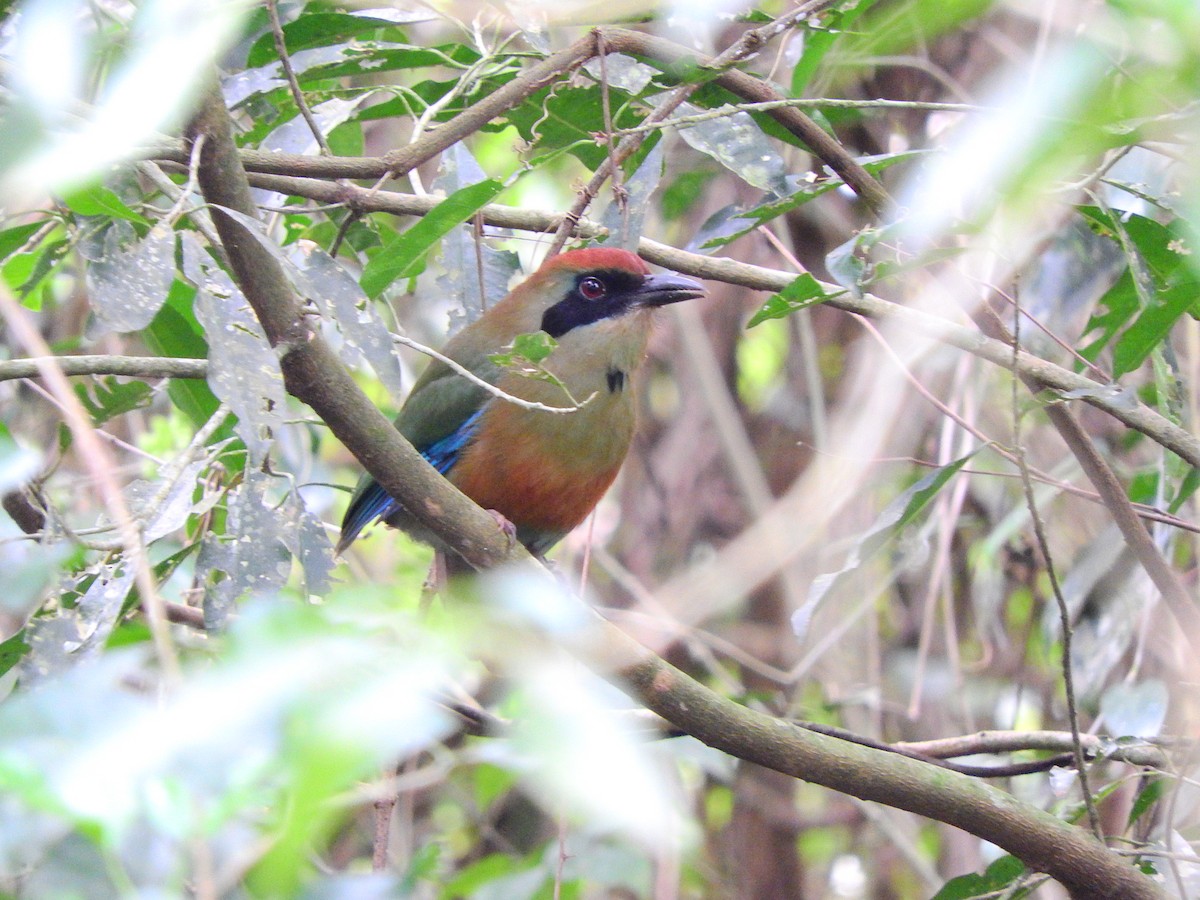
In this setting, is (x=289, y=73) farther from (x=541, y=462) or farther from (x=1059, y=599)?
(x=1059, y=599)

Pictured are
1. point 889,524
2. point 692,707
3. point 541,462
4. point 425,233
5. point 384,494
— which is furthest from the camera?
point 384,494

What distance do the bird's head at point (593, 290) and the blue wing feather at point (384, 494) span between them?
351mm

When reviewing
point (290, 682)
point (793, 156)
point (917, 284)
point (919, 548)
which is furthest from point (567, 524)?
point (290, 682)

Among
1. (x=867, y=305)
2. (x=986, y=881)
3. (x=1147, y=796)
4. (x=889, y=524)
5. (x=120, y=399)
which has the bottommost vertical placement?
(x=986, y=881)

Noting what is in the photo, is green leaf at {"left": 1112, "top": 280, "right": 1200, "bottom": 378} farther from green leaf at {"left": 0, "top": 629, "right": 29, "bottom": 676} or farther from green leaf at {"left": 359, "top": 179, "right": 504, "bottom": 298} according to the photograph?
green leaf at {"left": 0, "top": 629, "right": 29, "bottom": 676}

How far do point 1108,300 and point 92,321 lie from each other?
1.99 meters

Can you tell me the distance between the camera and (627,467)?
5.97 m

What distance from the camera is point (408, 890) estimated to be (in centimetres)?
112

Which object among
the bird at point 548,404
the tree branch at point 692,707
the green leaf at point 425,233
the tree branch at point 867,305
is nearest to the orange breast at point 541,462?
the bird at point 548,404

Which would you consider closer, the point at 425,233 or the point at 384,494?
the point at 425,233

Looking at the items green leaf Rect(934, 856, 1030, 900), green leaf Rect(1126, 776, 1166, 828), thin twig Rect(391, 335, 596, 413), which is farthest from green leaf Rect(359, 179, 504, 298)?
green leaf Rect(1126, 776, 1166, 828)

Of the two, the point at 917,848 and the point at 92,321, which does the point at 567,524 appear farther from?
the point at 917,848

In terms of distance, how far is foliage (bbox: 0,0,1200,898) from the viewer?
87cm

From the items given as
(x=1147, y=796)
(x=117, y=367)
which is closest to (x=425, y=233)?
(x=117, y=367)
